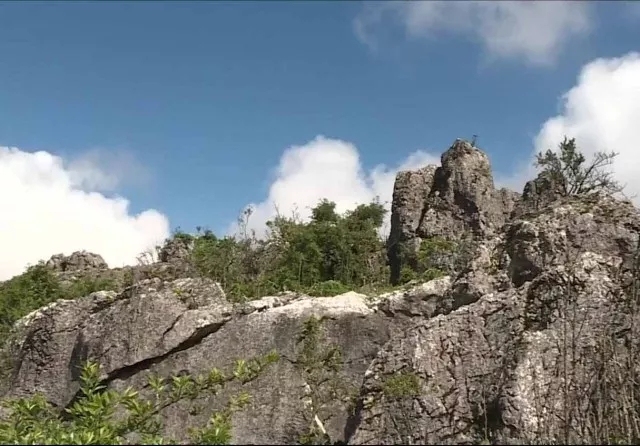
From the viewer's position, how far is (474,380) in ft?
20.6

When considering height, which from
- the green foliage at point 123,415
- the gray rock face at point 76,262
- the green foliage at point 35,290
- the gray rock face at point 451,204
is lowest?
the green foliage at point 123,415

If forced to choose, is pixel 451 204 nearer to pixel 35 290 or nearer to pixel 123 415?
pixel 35 290

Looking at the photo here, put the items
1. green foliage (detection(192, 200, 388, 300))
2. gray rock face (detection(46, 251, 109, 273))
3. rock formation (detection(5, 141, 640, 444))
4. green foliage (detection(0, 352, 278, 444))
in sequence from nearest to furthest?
1. green foliage (detection(0, 352, 278, 444))
2. rock formation (detection(5, 141, 640, 444))
3. green foliage (detection(192, 200, 388, 300))
4. gray rock face (detection(46, 251, 109, 273))

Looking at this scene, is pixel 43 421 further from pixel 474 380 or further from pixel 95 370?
pixel 474 380

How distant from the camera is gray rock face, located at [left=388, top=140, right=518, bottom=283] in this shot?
32688mm

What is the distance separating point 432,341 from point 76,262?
109 feet

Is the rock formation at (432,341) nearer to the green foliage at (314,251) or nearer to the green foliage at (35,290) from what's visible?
the green foliage at (314,251)

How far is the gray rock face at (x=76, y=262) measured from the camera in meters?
36.5

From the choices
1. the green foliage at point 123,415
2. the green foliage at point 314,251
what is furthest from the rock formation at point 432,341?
the green foliage at point 314,251

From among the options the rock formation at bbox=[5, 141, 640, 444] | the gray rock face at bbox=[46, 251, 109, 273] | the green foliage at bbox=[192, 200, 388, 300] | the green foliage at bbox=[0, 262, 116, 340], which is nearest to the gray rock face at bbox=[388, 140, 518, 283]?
the green foliage at bbox=[192, 200, 388, 300]

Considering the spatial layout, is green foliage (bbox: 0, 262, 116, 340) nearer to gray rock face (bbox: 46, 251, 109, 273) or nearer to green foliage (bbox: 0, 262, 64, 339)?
green foliage (bbox: 0, 262, 64, 339)

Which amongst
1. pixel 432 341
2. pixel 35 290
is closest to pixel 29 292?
pixel 35 290

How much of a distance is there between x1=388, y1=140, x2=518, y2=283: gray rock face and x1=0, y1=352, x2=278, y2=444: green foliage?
2420 cm

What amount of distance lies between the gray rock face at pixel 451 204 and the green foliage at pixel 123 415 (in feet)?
79.4
